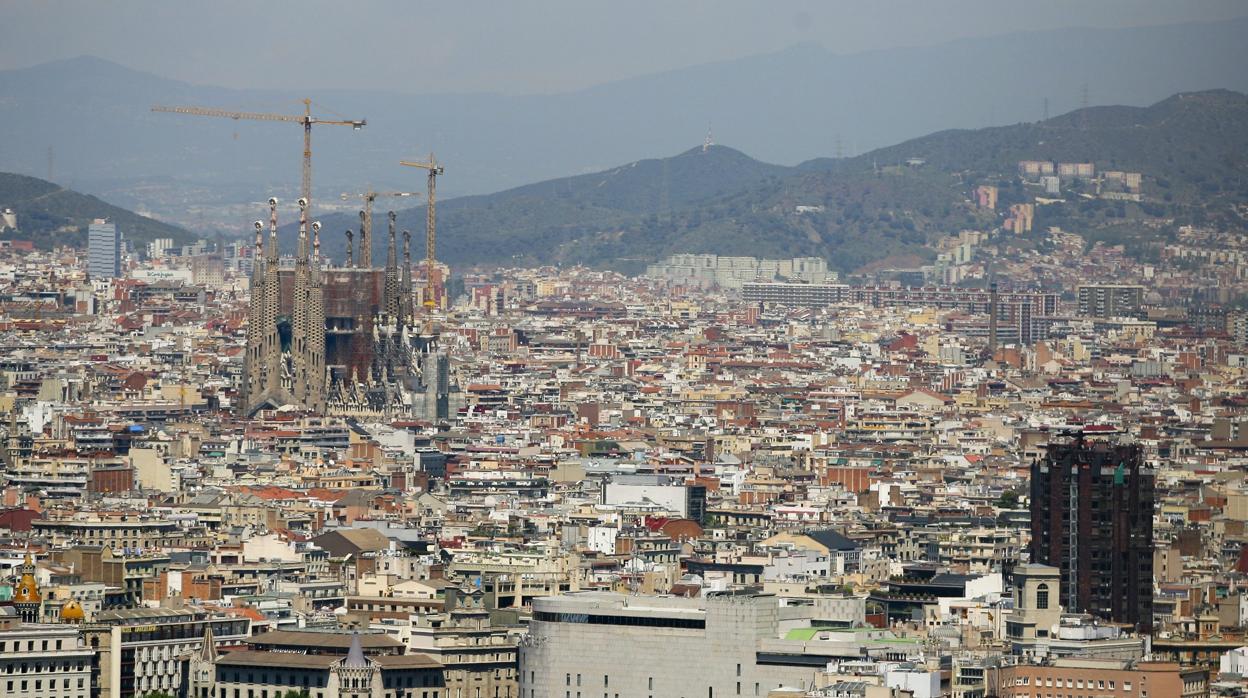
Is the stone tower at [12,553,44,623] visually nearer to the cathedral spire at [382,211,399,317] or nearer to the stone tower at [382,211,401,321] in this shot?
the stone tower at [382,211,401,321]

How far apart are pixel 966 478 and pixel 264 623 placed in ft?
180

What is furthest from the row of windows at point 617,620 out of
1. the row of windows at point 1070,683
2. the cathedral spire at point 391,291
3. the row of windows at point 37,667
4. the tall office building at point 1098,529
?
the cathedral spire at point 391,291

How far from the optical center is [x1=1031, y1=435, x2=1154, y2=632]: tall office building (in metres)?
77.3

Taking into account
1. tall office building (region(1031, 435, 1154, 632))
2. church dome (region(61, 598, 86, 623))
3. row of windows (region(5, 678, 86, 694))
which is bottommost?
row of windows (region(5, 678, 86, 694))

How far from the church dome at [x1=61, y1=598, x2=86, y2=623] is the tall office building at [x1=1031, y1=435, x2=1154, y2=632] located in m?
18.8

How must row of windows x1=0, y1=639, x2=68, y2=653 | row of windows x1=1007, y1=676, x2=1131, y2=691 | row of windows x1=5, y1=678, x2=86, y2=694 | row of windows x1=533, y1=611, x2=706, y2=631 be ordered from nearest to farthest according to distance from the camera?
row of windows x1=1007, y1=676, x2=1131, y2=691 < row of windows x1=5, y1=678, x2=86, y2=694 < row of windows x1=0, y1=639, x2=68, y2=653 < row of windows x1=533, y1=611, x2=706, y2=631

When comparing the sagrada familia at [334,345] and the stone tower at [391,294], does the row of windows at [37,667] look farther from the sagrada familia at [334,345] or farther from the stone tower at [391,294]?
Answer: the stone tower at [391,294]

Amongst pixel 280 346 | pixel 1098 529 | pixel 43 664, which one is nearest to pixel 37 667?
pixel 43 664

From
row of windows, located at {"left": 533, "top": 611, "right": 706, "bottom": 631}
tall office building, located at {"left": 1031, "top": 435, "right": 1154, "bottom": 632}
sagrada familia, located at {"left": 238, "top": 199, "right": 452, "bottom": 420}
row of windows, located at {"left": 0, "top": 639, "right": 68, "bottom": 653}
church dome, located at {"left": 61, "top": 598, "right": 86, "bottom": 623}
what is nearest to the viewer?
row of windows, located at {"left": 0, "top": 639, "right": 68, "bottom": 653}

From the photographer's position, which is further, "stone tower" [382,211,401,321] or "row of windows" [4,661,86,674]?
"stone tower" [382,211,401,321]

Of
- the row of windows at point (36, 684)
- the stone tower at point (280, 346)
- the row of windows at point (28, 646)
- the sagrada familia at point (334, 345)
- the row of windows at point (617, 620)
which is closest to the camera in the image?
the row of windows at point (36, 684)

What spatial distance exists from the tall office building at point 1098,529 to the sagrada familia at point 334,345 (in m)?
67.9

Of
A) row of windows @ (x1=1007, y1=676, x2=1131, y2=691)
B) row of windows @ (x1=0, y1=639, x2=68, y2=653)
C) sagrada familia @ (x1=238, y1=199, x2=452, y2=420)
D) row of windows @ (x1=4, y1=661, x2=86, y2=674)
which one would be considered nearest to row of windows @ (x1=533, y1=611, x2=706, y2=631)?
row of windows @ (x1=1007, y1=676, x2=1131, y2=691)

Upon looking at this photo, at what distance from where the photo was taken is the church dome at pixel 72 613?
66875mm
